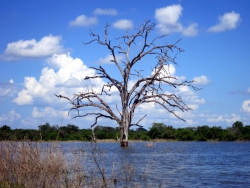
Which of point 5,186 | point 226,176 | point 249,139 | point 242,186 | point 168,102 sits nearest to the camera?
point 5,186

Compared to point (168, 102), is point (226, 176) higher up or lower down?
lower down

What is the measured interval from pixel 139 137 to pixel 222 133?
39.4ft

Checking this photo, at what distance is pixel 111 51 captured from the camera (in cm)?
3278

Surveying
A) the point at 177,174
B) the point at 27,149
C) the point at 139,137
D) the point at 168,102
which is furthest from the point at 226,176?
the point at 139,137

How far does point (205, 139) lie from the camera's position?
186ft

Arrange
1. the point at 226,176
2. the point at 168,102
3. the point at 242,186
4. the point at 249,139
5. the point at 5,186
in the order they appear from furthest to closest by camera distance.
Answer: the point at 249,139, the point at 168,102, the point at 226,176, the point at 242,186, the point at 5,186

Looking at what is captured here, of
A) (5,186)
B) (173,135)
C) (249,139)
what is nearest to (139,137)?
(173,135)

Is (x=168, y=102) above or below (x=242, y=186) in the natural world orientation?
above

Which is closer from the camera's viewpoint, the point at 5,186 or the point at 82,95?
A: the point at 5,186

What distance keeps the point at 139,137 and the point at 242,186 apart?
141 feet

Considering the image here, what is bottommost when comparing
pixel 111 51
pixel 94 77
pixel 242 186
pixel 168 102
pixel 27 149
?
pixel 242 186

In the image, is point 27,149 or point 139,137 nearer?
point 27,149

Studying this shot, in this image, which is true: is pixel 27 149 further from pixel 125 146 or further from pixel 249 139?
pixel 249 139

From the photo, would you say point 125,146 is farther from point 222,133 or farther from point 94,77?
point 222,133
